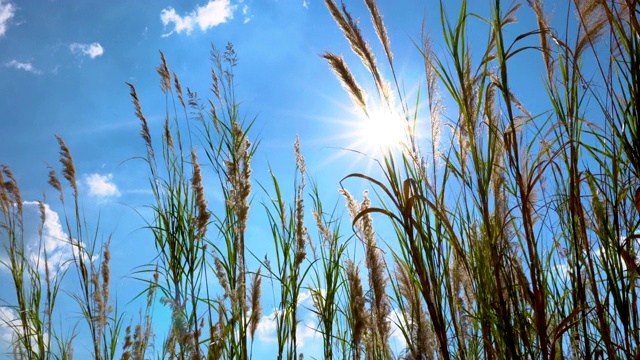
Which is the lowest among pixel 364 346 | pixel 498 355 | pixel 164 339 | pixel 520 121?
pixel 498 355

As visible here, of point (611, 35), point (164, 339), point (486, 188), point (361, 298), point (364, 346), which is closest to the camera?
point (486, 188)

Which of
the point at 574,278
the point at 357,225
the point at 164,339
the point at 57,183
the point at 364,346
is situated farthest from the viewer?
the point at 57,183

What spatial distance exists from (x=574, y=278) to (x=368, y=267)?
2.57 feet

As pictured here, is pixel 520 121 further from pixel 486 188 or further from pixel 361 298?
pixel 361 298

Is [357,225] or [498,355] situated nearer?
[498,355]

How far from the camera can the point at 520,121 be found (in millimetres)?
2219

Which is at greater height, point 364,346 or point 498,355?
point 364,346

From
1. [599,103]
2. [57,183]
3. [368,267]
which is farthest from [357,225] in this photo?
[57,183]

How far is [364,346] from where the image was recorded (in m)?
2.88

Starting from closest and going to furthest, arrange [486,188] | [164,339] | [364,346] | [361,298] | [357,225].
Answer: [486,188]
[361,298]
[357,225]
[364,346]
[164,339]

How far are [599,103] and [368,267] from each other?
106 centimetres

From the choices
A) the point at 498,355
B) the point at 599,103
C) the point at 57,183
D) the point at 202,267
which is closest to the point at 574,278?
the point at 498,355

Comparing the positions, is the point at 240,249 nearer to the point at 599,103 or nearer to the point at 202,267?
the point at 202,267

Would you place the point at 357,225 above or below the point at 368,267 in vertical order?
above
